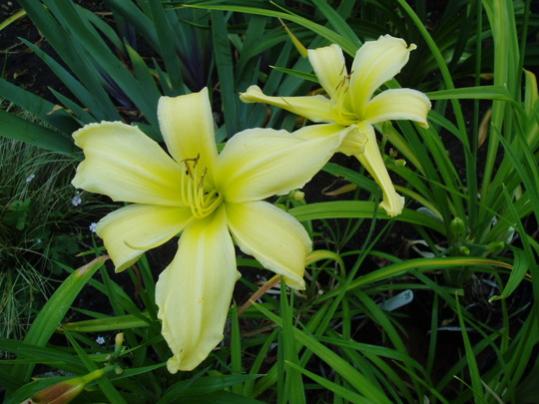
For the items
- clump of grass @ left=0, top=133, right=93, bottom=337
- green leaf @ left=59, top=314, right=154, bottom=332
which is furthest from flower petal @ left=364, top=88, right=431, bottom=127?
clump of grass @ left=0, top=133, right=93, bottom=337

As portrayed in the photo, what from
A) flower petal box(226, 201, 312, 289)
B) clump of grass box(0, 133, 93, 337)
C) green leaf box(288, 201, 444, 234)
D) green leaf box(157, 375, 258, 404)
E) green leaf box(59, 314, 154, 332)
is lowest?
clump of grass box(0, 133, 93, 337)

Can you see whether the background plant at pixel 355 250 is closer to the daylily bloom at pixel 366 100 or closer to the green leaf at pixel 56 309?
the green leaf at pixel 56 309

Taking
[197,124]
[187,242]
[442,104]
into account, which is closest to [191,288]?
[187,242]

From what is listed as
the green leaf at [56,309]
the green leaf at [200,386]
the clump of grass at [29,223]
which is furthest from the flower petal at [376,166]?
the clump of grass at [29,223]

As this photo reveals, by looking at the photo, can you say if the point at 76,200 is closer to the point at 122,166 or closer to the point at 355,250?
the point at 355,250

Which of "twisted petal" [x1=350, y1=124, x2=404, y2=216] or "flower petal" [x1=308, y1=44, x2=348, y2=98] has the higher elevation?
"flower petal" [x1=308, y1=44, x2=348, y2=98]

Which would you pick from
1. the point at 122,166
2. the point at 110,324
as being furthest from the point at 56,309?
the point at 122,166

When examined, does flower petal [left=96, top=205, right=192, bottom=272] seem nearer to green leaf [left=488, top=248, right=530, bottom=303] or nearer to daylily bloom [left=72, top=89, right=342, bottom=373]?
daylily bloom [left=72, top=89, right=342, bottom=373]
